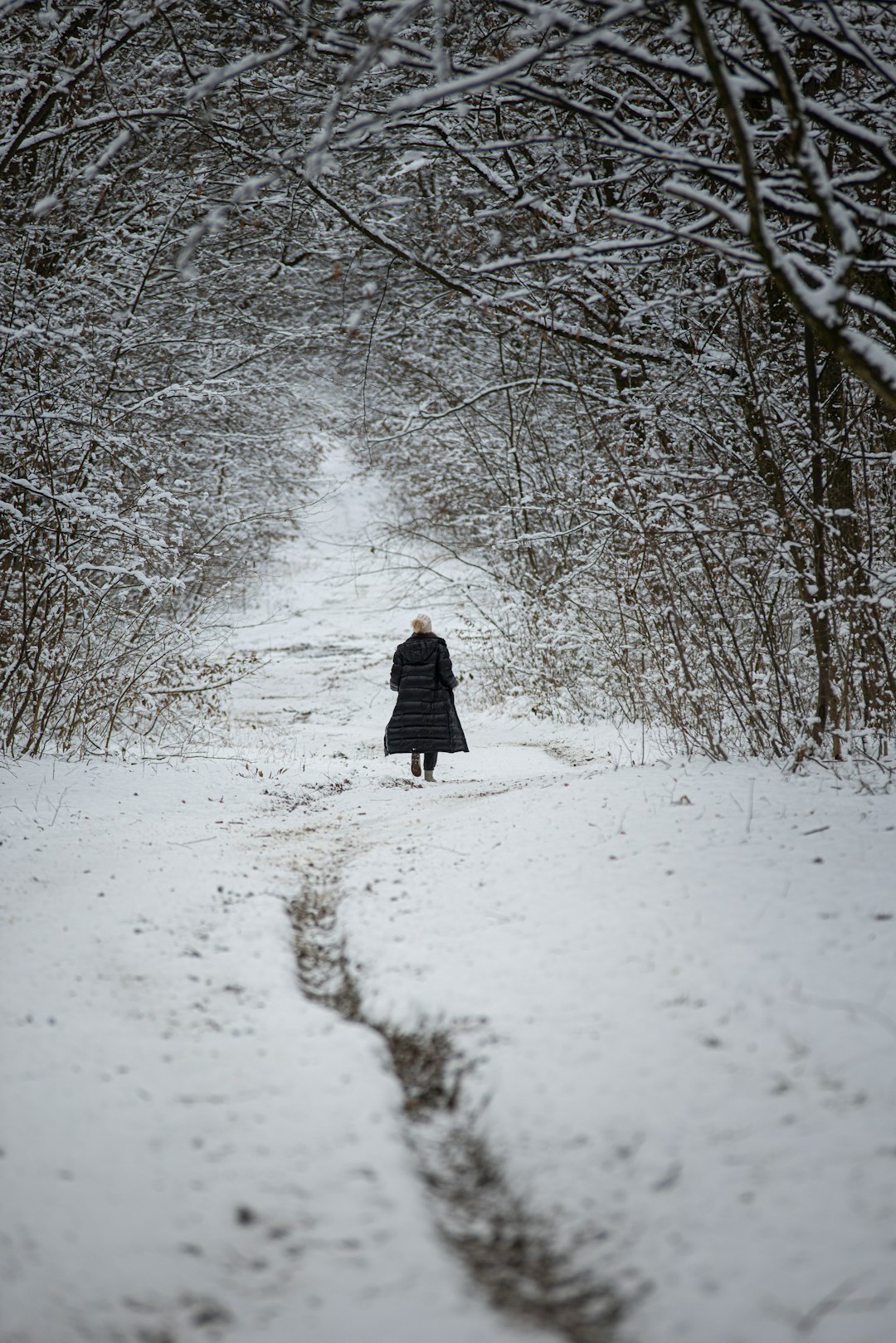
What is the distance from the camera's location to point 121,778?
691 centimetres

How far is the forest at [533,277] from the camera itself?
11.7ft

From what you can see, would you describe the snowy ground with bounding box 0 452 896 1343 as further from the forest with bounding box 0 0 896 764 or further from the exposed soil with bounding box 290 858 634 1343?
the forest with bounding box 0 0 896 764

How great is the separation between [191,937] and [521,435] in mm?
10869

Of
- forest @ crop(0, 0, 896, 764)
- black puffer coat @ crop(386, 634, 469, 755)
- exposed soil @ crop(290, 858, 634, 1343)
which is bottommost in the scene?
exposed soil @ crop(290, 858, 634, 1343)

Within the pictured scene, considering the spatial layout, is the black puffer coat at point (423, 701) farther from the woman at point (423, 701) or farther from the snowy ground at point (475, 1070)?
the snowy ground at point (475, 1070)

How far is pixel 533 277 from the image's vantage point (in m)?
5.87

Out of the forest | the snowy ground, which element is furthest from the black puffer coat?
the snowy ground

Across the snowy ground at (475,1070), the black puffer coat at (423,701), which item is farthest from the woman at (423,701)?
the snowy ground at (475,1070)

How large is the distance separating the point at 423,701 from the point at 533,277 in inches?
182

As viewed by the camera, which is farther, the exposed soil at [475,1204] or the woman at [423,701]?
the woman at [423,701]

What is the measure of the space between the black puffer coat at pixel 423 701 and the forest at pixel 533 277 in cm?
214

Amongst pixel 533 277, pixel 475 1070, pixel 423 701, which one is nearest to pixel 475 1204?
pixel 475 1070

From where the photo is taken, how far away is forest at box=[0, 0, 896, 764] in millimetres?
3561

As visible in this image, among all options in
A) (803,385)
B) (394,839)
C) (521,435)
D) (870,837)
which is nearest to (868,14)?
(803,385)
